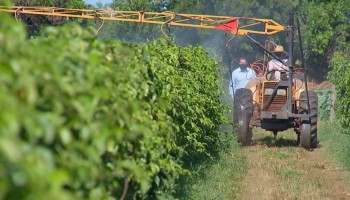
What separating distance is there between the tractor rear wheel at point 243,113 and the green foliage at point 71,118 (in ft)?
34.7

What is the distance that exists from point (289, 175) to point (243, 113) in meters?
4.25

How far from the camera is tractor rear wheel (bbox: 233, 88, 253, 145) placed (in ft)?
58.0

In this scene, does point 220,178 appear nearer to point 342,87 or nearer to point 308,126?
point 308,126

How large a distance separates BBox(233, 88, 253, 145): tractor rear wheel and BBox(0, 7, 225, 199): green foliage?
1058cm

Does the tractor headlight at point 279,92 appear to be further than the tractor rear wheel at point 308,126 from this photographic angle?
Yes

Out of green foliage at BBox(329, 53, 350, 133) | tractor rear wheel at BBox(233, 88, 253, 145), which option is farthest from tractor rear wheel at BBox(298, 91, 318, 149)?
tractor rear wheel at BBox(233, 88, 253, 145)

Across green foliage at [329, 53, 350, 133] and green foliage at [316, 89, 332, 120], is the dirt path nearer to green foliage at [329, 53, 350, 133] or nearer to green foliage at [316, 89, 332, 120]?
green foliage at [329, 53, 350, 133]

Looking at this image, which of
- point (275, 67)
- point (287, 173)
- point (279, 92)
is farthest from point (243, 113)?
→ point (287, 173)

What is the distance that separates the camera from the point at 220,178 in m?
12.7

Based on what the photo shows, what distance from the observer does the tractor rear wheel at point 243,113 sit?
17.7 metres

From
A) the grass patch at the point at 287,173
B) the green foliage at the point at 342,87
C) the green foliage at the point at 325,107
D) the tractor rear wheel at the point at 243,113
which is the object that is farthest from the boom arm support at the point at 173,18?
the green foliage at the point at 325,107

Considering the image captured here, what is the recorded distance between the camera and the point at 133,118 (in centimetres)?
554

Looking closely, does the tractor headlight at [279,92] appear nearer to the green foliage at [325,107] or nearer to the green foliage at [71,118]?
the green foliage at [325,107]

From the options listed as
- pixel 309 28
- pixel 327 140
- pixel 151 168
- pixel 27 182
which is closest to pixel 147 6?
pixel 309 28
